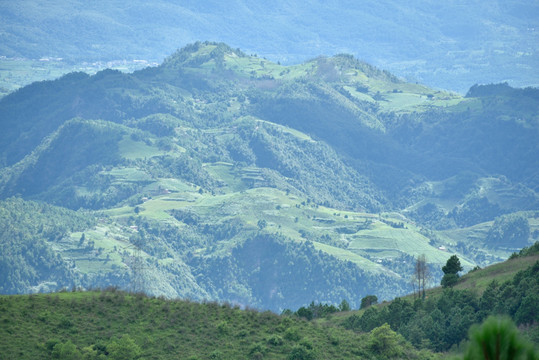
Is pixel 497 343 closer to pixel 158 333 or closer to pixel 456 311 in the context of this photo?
pixel 158 333

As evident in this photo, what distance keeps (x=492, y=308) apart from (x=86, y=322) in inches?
1242

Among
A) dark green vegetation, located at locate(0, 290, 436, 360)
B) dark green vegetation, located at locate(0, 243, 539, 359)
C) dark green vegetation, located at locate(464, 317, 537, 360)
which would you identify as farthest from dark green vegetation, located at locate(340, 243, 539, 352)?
dark green vegetation, located at locate(464, 317, 537, 360)

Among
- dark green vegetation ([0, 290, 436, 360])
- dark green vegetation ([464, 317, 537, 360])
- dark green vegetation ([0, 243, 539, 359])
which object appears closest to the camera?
dark green vegetation ([464, 317, 537, 360])

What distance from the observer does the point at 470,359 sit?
24438 millimetres

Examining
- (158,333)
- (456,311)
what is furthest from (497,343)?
→ (456,311)

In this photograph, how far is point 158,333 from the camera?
206 feet

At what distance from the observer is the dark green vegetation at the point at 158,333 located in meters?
58.8

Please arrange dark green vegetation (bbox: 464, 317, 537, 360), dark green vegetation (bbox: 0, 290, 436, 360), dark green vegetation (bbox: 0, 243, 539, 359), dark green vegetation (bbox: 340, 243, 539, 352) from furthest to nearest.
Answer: dark green vegetation (bbox: 340, 243, 539, 352), dark green vegetation (bbox: 0, 243, 539, 359), dark green vegetation (bbox: 0, 290, 436, 360), dark green vegetation (bbox: 464, 317, 537, 360)

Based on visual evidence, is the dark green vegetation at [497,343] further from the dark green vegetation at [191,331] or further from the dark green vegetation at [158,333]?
the dark green vegetation at [158,333]

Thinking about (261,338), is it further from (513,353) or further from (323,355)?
(513,353)

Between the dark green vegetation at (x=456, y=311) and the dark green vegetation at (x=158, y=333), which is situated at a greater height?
the dark green vegetation at (x=456, y=311)

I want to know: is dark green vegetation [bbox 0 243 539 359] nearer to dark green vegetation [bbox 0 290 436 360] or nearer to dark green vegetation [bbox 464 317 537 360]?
dark green vegetation [bbox 0 290 436 360]

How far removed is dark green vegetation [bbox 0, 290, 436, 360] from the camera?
58.8 metres

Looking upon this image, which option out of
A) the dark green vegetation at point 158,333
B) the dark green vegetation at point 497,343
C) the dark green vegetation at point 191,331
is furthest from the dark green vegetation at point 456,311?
the dark green vegetation at point 497,343
